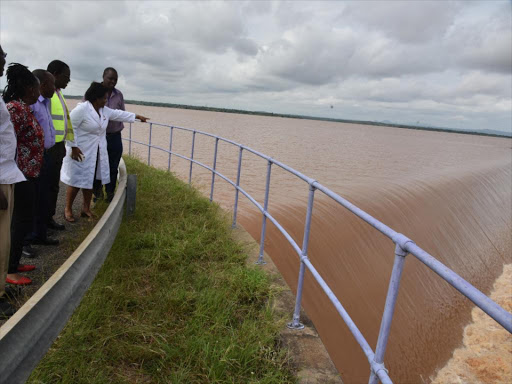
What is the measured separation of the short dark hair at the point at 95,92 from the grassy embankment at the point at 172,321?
4.75ft

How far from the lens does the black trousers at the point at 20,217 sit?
9.09 feet

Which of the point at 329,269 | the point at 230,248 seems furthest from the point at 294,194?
the point at 230,248

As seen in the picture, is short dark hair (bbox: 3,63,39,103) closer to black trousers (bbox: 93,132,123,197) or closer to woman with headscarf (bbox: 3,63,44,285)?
woman with headscarf (bbox: 3,63,44,285)

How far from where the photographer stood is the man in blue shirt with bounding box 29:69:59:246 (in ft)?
10.7

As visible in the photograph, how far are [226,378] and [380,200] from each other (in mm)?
10105

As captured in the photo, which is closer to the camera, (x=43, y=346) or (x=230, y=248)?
(x=43, y=346)

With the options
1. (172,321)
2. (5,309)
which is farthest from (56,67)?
(172,321)

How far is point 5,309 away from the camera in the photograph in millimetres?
2420

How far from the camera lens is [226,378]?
6.88 feet

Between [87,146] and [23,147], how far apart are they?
4.61 ft

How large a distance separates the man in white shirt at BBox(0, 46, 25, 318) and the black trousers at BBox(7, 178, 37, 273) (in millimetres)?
333

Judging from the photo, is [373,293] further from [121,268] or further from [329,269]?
[121,268]

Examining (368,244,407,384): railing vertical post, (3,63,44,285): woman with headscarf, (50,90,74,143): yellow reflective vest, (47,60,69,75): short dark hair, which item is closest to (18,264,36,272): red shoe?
(3,63,44,285): woman with headscarf

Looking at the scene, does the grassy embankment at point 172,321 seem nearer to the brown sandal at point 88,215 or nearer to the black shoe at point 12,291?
the black shoe at point 12,291
